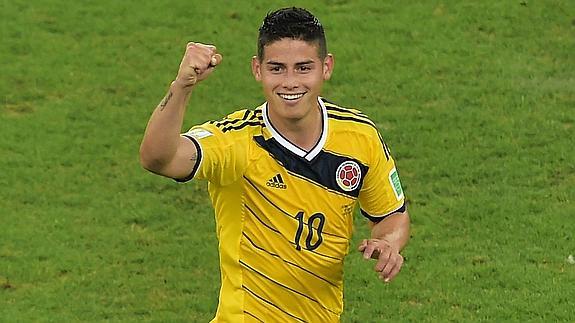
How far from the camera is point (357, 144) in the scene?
587cm

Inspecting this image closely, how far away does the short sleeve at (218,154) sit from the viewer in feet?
17.9

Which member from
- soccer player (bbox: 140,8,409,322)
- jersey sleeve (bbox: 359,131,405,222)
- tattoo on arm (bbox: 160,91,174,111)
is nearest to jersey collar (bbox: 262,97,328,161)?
soccer player (bbox: 140,8,409,322)

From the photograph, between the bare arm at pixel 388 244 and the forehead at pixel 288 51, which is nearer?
the bare arm at pixel 388 244

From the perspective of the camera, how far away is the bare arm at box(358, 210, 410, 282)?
17.7 ft

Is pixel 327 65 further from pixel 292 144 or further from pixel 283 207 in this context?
pixel 283 207

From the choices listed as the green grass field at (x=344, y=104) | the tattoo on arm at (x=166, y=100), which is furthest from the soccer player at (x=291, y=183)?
the green grass field at (x=344, y=104)

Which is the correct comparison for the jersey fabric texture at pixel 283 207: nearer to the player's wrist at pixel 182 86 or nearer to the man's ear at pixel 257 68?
the man's ear at pixel 257 68

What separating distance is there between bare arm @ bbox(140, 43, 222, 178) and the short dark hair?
522 millimetres

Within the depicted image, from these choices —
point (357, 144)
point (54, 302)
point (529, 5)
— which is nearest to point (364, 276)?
Result: point (54, 302)

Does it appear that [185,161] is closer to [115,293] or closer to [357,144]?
[357,144]

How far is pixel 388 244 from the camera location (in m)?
5.61

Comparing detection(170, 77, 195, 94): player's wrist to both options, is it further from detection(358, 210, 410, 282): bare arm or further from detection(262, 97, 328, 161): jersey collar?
detection(358, 210, 410, 282): bare arm

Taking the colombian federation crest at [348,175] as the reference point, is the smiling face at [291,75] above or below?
above

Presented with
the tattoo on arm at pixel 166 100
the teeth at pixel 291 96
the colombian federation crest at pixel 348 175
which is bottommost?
the colombian federation crest at pixel 348 175
